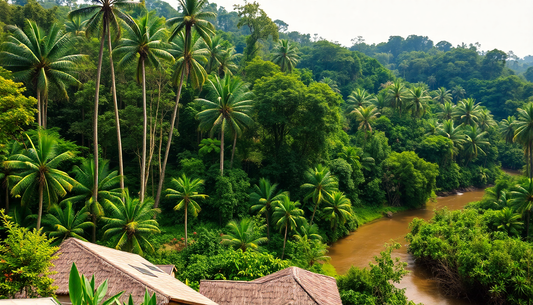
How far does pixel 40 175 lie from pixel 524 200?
106ft

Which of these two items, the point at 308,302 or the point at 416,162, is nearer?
the point at 308,302

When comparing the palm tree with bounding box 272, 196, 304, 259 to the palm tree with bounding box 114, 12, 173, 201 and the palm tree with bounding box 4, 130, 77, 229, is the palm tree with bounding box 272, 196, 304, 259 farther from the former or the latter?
the palm tree with bounding box 4, 130, 77, 229

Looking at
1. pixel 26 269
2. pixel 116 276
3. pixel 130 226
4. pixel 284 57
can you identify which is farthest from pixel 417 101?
pixel 26 269

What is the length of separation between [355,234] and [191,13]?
2414 cm

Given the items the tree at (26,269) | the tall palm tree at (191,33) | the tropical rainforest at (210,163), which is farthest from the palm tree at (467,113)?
the tree at (26,269)

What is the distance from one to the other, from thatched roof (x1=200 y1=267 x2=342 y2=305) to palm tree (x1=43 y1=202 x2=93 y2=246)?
1050 centimetres

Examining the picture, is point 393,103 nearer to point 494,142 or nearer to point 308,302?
point 494,142

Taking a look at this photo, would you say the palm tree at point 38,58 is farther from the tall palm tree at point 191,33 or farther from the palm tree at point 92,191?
the tall palm tree at point 191,33

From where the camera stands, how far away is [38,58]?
21688 mm

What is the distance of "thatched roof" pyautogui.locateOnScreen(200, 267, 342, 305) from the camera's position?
39.9 ft

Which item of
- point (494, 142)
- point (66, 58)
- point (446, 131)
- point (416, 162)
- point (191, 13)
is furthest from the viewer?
point (494, 142)

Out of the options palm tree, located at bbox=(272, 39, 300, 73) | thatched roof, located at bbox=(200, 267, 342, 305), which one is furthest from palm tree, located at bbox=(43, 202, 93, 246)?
palm tree, located at bbox=(272, 39, 300, 73)

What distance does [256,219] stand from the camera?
25.1m

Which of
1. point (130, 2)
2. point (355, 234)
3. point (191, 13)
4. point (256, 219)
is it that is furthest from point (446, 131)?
point (130, 2)
